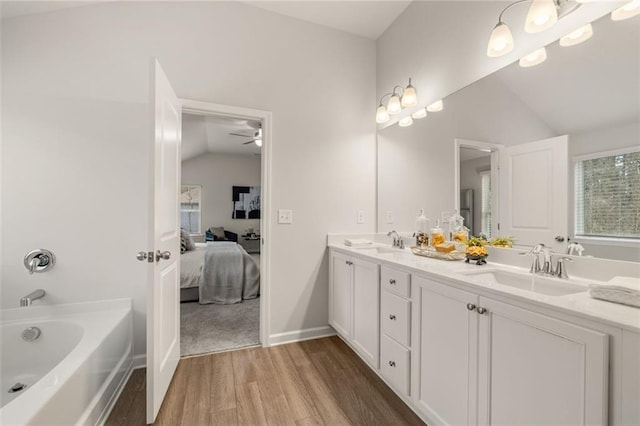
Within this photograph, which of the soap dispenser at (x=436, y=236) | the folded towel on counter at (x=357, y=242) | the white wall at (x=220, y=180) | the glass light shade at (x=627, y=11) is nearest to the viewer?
the glass light shade at (x=627, y=11)

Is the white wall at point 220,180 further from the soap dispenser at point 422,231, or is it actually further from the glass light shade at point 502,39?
the glass light shade at point 502,39

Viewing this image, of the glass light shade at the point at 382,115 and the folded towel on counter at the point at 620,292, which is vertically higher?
the glass light shade at the point at 382,115

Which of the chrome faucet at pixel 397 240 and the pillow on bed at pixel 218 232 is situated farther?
the pillow on bed at pixel 218 232

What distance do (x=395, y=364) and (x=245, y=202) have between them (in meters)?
6.18

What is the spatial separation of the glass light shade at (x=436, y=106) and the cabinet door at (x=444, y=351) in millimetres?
1321

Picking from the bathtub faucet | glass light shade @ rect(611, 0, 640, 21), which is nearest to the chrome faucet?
glass light shade @ rect(611, 0, 640, 21)

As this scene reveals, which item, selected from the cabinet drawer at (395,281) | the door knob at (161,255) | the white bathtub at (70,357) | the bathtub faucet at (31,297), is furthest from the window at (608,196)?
the bathtub faucet at (31,297)

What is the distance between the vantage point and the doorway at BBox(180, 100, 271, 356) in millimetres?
2398

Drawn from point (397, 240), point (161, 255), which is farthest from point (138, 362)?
point (397, 240)

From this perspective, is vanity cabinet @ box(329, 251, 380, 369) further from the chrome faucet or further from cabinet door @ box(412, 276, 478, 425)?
the chrome faucet

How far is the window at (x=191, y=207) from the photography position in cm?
661

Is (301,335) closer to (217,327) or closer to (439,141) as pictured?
(217,327)

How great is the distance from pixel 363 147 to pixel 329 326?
5.72 feet

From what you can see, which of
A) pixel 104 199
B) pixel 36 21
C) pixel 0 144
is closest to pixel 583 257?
pixel 104 199
